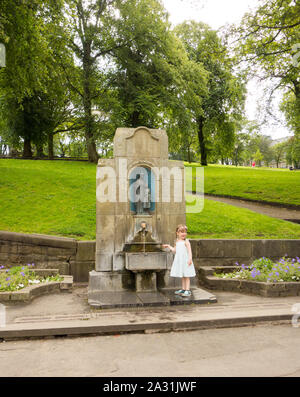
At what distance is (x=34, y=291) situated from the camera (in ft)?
24.5

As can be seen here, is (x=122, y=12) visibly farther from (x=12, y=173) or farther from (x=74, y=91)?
(x=12, y=173)

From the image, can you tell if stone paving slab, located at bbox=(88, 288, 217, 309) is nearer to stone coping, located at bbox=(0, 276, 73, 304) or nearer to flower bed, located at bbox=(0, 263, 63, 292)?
stone coping, located at bbox=(0, 276, 73, 304)

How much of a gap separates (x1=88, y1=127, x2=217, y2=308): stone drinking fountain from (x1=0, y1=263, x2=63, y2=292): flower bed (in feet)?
4.93

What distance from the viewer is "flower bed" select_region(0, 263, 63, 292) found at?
733 centimetres

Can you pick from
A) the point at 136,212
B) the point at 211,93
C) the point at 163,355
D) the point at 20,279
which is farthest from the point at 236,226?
the point at 211,93

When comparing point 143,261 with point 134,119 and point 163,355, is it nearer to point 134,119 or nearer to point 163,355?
point 163,355

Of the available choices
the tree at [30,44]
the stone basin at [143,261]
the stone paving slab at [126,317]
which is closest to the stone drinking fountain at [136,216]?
the stone basin at [143,261]

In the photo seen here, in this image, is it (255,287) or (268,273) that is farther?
(268,273)

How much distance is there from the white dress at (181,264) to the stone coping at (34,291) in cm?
300

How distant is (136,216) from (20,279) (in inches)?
131

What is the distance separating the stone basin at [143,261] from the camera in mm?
7359
